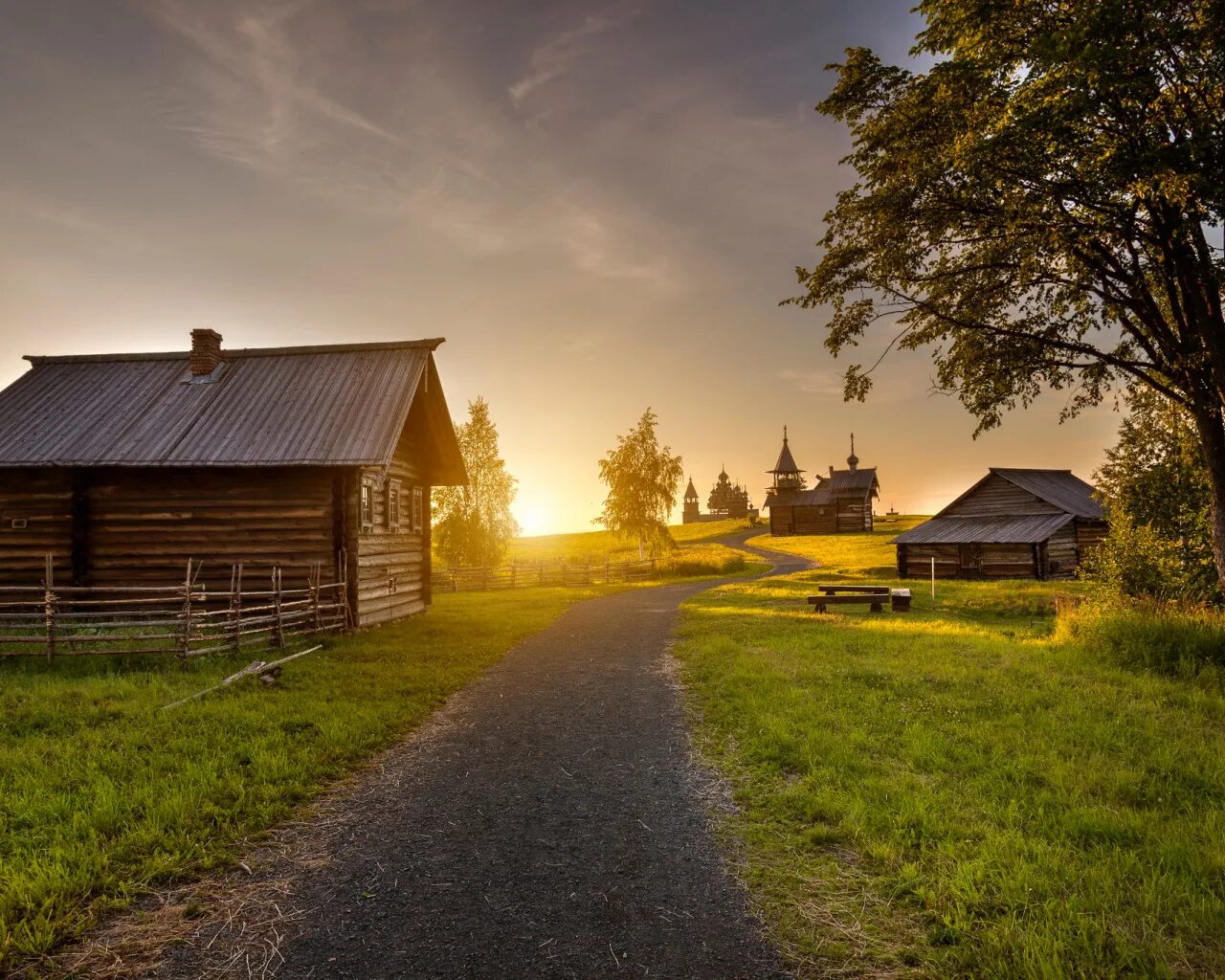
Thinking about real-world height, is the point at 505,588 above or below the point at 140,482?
below

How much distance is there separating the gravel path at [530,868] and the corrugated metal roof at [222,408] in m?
9.45

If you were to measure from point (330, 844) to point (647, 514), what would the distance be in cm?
3760

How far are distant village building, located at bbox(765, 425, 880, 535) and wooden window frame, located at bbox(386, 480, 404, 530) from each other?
60.1 meters

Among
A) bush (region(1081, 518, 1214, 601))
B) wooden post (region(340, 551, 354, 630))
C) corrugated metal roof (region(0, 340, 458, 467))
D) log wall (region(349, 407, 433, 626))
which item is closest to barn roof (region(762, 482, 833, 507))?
bush (region(1081, 518, 1214, 601))

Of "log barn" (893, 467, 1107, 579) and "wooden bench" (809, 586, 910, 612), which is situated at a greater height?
"log barn" (893, 467, 1107, 579)

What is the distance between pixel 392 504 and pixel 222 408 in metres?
5.18

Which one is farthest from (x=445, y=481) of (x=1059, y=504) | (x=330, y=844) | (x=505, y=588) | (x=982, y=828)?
(x=1059, y=504)

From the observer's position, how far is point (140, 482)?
16.1m

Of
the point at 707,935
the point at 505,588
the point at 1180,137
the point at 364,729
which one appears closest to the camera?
the point at 707,935

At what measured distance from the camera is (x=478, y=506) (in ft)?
133

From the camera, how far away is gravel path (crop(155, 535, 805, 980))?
12.7ft

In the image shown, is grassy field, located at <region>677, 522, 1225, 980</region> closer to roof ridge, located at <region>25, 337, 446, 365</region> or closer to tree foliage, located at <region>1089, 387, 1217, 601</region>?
tree foliage, located at <region>1089, 387, 1217, 601</region>

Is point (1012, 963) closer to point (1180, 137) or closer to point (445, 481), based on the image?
point (1180, 137)

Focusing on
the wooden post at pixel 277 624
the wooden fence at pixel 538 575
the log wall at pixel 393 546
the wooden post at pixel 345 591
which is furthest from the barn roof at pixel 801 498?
the wooden post at pixel 277 624
